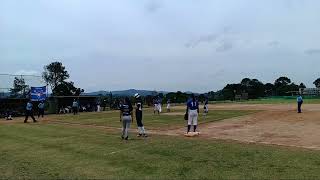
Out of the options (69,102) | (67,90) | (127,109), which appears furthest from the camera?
(67,90)

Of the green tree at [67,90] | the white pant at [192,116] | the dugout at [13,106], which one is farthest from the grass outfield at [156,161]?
the green tree at [67,90]

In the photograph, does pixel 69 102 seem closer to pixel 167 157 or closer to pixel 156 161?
pixel 167 157

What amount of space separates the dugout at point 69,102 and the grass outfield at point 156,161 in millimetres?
36356

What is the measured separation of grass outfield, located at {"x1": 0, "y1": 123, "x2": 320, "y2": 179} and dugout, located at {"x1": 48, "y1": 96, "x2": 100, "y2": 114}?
36.4 meters

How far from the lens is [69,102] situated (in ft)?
194

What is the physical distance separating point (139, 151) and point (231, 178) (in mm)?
5579

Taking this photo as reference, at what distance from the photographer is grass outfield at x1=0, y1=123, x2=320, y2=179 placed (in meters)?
11.6

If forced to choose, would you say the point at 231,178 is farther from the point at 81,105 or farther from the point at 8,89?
the point at 81,105

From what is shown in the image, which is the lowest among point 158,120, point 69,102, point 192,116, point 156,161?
point 156,161

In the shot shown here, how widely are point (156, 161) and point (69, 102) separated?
155ft

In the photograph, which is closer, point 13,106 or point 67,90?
point 13,106

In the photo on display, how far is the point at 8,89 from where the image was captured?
5038 cm

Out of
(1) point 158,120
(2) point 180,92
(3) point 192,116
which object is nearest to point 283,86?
(2) point 180,92

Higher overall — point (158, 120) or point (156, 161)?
point (158, 120)
